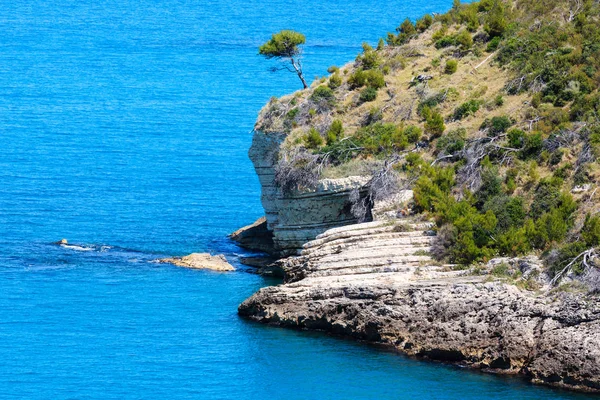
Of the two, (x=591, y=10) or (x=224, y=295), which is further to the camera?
(x=591, y=10)

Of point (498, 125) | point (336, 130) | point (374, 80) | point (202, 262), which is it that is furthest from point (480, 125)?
point (202, 262)

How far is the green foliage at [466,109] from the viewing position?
77.3m

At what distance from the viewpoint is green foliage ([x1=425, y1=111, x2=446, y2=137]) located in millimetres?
76375

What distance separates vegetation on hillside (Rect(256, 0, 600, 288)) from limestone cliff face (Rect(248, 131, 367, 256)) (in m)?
0.99

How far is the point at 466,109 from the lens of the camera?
77.4 m

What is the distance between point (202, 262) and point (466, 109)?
1837cm

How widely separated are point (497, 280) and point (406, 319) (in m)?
4.67

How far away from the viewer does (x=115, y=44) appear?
15400cm

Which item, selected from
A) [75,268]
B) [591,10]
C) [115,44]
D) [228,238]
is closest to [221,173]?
[228,238]

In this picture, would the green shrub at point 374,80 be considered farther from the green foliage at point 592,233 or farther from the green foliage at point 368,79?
the green foliage at point 592,233

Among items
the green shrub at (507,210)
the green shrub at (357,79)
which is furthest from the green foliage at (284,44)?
the green shrub at (507,210)

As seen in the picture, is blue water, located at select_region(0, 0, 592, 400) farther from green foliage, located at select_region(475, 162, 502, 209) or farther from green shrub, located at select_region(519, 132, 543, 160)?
green shrub, located at select_region(519, 132, 543, 160)

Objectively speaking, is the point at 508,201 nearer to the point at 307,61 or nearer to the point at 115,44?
the point at 307,61

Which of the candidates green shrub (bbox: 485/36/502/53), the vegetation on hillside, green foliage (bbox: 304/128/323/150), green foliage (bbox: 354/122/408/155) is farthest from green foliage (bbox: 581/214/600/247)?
green shrub (bbox: 485/36/502/53)
